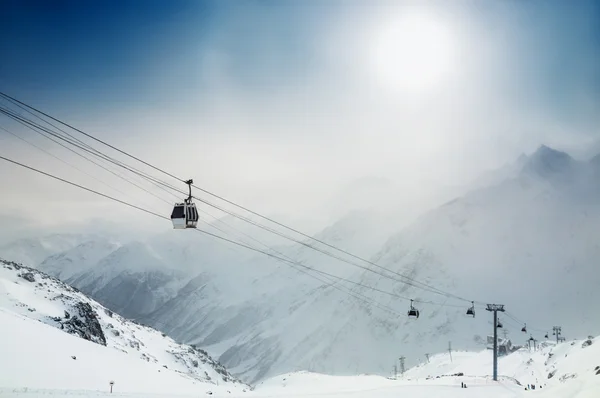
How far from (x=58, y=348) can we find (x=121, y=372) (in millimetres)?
6671

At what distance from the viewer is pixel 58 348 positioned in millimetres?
48812

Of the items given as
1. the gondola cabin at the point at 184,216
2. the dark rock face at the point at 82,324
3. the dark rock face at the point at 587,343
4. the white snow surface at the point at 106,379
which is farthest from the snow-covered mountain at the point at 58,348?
the dark rock face at the point at 587,343

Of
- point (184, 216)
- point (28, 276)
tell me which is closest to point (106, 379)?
point (184, 216)

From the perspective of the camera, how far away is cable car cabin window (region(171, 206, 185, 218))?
26.2 meters

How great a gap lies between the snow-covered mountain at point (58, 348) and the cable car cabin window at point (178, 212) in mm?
18312

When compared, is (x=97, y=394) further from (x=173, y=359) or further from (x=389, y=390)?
(x=173, y=359)

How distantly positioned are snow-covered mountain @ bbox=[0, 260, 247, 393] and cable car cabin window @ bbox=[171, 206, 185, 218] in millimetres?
18312

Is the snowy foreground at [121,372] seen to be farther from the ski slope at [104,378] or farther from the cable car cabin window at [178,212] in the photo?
the cable car cabin window at [178,212]

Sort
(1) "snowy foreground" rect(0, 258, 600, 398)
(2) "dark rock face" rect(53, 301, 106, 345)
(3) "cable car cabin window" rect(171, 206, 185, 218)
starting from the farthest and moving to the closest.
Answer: (2) "dark rock face" rect(53, 301, 106, 345) → (1) "snowy foreground" rect(0, 258, 600, 398) → (3) "cable car cabin window" rect(171, 206, 185, 218)

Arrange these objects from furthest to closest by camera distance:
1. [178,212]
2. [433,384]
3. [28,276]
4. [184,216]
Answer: [28,276]
[433,384]
[178,212]
[184,216]

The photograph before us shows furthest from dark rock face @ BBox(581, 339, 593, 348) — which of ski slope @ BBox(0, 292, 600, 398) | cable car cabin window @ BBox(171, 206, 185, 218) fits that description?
cable car cabin window @ BBox(171, 206, 185, 218)

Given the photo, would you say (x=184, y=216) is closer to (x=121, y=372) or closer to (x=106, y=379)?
(x=106, y=379)

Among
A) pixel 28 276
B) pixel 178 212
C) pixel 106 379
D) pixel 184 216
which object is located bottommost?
pixel 106 379

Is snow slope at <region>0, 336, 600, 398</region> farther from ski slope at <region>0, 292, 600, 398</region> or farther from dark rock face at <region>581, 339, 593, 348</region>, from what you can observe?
dark rock face at <region>581, 339, 593, 348</region>
